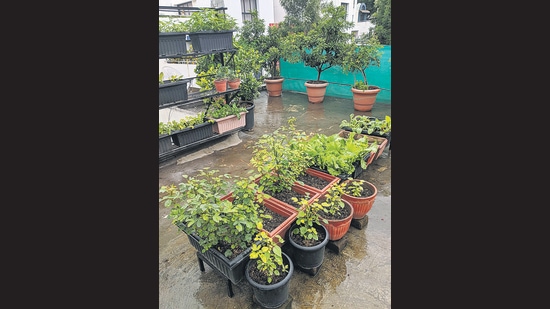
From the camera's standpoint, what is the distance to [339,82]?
815cm

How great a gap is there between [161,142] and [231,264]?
9.40 ft

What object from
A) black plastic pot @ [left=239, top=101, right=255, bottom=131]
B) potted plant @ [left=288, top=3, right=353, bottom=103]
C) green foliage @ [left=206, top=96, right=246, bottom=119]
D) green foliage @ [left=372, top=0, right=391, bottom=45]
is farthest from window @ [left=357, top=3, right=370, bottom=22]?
green foliage @ [left=206, top=96, right=246, bottom=119]

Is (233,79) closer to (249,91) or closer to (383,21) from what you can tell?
(249,91)

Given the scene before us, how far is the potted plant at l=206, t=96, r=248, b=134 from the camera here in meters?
4.74

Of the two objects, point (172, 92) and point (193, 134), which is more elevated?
point (172, 92)

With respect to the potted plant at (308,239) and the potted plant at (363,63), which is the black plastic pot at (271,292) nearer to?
the potted plant at (308,239)

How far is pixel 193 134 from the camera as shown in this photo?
446 centimetres

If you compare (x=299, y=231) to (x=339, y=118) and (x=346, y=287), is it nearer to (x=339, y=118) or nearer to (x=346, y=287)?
(x=346, y=287)

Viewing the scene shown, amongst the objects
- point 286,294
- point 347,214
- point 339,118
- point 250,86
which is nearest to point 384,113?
point 339,118

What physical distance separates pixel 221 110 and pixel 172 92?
108cm

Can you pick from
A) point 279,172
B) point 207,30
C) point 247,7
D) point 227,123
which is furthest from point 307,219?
point 247,7

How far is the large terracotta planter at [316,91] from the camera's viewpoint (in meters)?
7.43

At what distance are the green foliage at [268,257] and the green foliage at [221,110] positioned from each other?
10.8 ft

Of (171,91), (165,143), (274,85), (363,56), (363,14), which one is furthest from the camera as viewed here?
(363,14)
